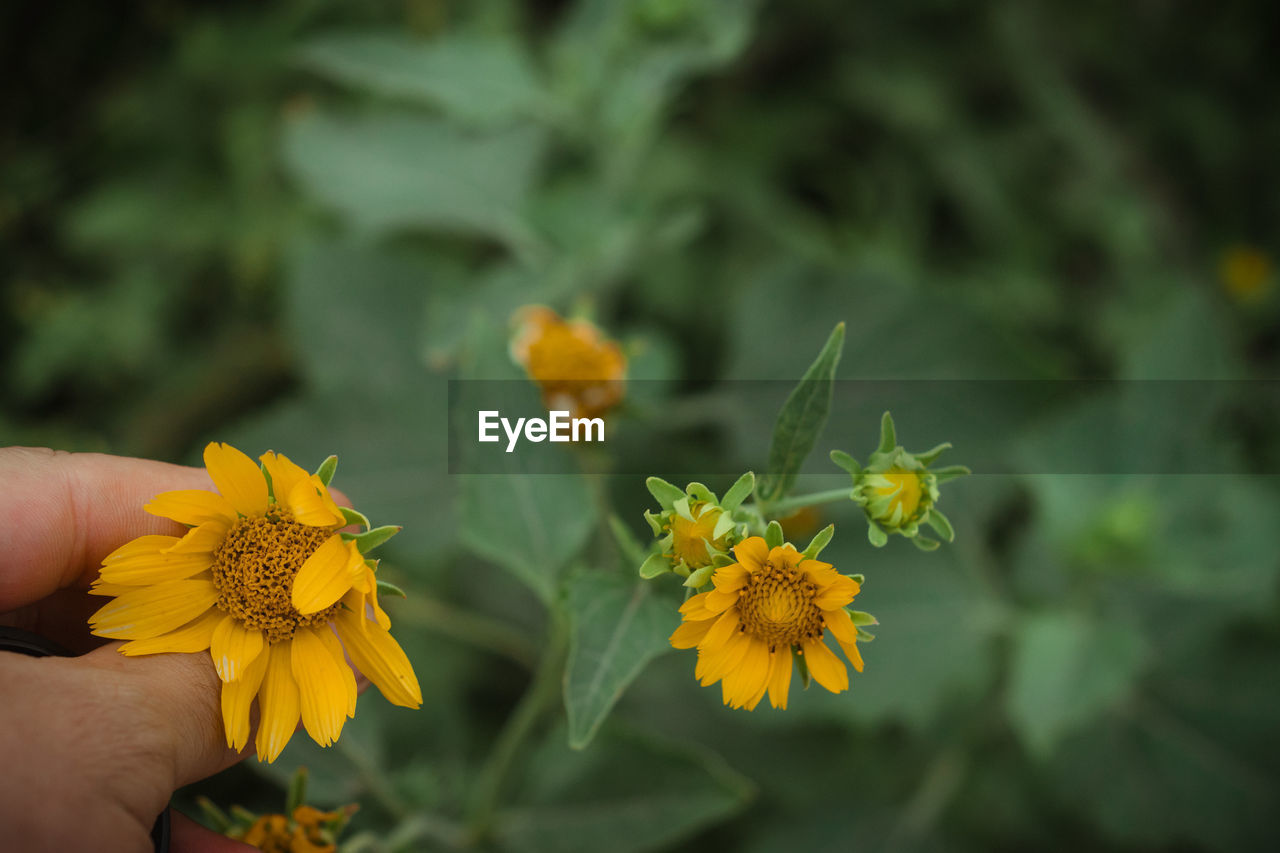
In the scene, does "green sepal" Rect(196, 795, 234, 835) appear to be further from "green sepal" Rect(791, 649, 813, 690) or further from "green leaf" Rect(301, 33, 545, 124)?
"green leaf" Rect(301, 33, 545, 124)

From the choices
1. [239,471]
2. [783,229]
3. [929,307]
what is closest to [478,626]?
[239,471]

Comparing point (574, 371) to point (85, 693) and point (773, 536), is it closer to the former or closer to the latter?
point (773, 536)

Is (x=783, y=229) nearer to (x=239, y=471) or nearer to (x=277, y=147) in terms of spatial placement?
(x=277, y=147)

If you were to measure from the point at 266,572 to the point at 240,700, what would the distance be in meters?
0.11

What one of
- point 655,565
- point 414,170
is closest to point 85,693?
point 655,565

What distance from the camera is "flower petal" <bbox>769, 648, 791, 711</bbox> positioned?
0.68m

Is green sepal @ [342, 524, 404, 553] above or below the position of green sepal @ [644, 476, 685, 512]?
below

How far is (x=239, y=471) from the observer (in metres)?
0.71

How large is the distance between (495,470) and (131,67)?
79.3 inches

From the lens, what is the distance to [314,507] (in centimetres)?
66

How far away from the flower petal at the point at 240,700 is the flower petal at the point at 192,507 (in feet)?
0.41

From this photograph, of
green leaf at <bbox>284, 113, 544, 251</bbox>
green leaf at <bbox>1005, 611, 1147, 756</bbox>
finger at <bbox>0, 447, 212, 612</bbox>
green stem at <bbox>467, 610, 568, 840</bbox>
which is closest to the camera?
finger at <bbox>0, 447, 212, 612</bbox>

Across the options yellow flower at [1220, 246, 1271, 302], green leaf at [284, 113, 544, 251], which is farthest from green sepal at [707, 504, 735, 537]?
yellow flower at [1220, 246, 1271, 302]

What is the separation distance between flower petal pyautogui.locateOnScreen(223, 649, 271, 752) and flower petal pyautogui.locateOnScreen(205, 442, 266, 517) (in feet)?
0.42
